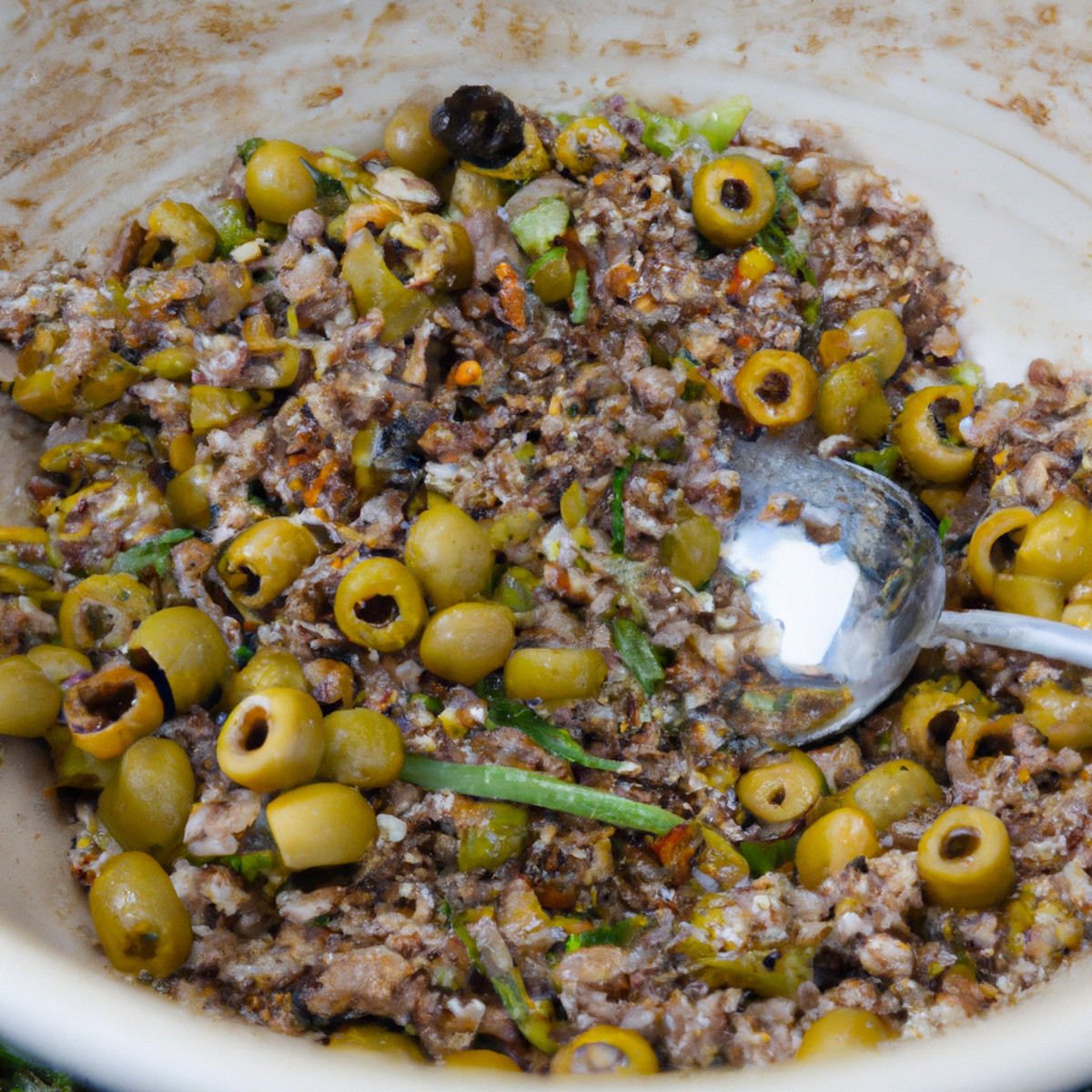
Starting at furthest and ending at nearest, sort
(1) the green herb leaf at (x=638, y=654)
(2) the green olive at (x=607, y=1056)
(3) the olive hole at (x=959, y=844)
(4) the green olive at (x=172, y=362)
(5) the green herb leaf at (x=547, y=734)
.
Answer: (4) the green olive at (x=172, y=362)
(1) the green herb leaf at (x=638, y=654)
(5) the green herb leaf at (x=547, y=734)
(3) the olive hole at (x=959, y=844)
(2) the green olive at (x=607, y=1056)

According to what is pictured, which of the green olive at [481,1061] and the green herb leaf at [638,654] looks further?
the green herb leaf at [638,654]

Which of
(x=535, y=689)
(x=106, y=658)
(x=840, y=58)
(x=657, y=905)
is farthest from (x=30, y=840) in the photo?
(x=840, y=58)

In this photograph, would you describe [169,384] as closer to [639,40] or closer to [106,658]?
[106,658]

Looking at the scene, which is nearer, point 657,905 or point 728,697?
point 657,905

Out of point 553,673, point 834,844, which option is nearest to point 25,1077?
point 553,673

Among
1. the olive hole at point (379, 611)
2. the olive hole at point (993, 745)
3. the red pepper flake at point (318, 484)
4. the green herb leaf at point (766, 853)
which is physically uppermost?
the red pepper flake at point (318, 484)

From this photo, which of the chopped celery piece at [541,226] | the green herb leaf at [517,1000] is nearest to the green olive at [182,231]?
the chopped celery piece at [541,226]

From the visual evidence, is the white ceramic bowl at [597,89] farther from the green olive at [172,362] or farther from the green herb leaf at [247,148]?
the green olive at [172,362]

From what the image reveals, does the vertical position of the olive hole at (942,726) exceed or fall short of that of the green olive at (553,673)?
it falls short
